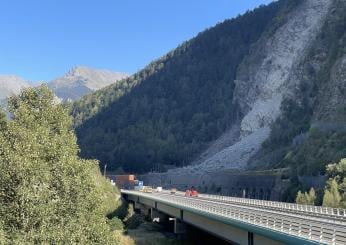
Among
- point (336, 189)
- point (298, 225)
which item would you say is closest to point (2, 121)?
point (298, 225)

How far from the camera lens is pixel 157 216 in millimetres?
95750

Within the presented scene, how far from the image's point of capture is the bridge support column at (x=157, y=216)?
92.0 metres

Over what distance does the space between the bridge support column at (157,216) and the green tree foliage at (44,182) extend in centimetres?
5209

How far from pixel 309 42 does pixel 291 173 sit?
9905 centimetres

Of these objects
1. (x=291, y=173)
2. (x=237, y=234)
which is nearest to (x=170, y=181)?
(x=291, y=173)

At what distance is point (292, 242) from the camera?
28938mm

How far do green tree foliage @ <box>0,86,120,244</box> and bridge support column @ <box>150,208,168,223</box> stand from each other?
52089 mm

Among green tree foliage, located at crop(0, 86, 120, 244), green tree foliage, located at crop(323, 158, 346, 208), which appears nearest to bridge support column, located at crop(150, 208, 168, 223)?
green tree foliage, located at crop(323, 158, 346, 208)

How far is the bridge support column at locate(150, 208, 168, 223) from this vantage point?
9200cm

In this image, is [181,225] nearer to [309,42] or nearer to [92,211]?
[92,211]

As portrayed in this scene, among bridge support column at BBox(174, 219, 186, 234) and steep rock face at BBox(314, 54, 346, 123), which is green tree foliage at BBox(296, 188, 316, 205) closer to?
bridge support column at BBox(174, 219, 186, 234)

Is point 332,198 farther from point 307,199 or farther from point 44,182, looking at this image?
point 44,182

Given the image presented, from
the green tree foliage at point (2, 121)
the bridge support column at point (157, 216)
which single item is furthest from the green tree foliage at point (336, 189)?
the green tree foliage at point (2, 121)

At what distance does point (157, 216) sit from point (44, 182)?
65346 mm
